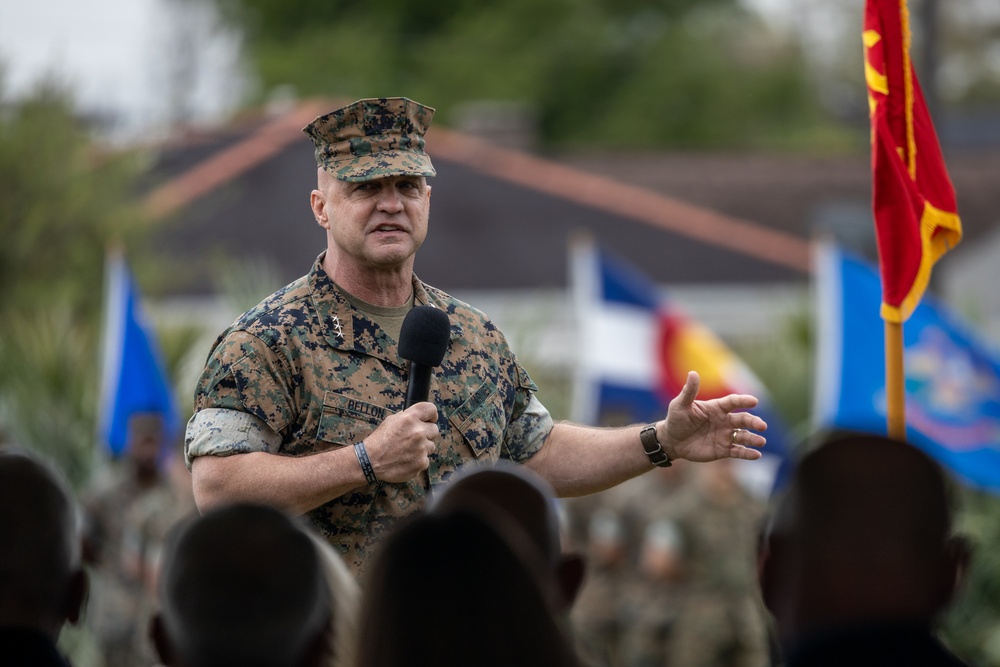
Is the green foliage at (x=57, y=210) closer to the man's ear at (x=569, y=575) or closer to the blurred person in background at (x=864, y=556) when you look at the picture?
the man's ear at (x=569, y=575)

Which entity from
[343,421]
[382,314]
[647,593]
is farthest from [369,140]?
[647,593]

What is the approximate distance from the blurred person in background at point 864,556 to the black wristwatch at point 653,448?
140 centimetres

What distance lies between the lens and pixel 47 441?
39.3 ft

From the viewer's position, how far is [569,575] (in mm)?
3021

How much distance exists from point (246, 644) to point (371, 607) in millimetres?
181

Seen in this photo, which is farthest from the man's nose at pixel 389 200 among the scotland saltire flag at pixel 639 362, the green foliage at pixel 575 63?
the green foliage at pixel 575 63

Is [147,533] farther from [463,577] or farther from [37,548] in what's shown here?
[463,577]

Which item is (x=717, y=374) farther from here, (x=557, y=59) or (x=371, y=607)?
(x=557, y=59)

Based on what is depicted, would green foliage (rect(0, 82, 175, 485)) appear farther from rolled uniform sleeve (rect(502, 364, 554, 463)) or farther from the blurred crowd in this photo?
the blurred crowd

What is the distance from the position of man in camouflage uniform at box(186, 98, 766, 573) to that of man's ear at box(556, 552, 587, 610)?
22.9 inches

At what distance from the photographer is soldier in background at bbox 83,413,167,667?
10.7m

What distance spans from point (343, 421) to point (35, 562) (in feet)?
3.98

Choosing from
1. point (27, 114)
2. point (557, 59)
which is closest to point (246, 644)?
point (27, 114)

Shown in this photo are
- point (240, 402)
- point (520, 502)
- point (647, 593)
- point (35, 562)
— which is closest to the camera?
point (35, 562)
